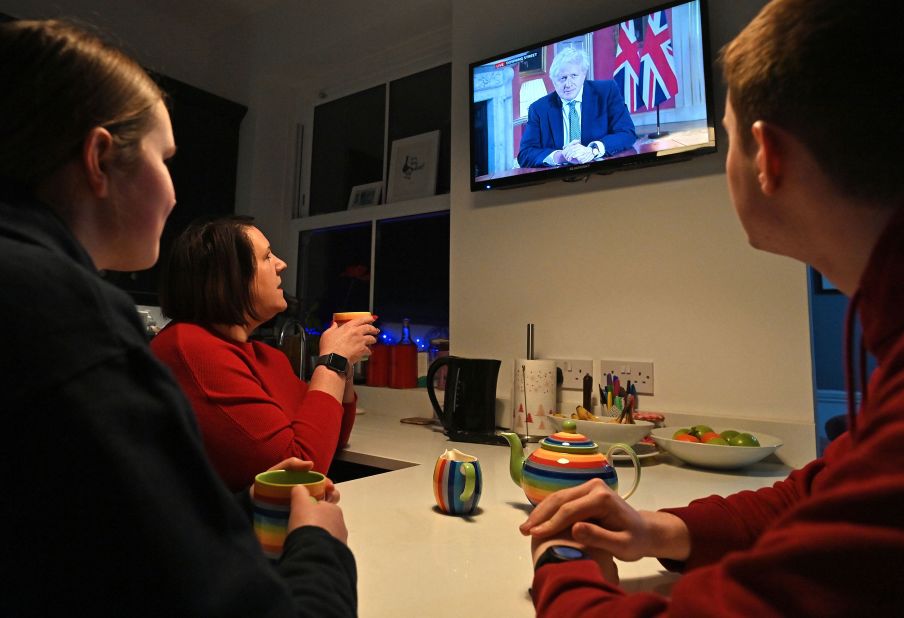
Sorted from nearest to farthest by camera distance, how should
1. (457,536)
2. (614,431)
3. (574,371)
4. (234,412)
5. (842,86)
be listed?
(842,86) < (457,536) < (234,412) < (614,431) < (574,371)

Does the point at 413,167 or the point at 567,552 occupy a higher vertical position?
the point at 413,167

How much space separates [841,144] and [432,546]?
0.71 metres

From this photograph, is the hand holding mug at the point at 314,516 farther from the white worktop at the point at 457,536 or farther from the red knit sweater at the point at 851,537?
the red knit sweater at the point at 851,537

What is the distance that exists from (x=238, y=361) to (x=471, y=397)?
2.71 ft

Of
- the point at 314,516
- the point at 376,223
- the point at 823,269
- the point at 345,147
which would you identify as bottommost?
the point at 314,516

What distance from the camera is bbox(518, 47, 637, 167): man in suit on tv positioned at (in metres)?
1.79

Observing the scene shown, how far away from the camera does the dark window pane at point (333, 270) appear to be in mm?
2928

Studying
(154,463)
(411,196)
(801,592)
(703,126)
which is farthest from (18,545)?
(411,196)

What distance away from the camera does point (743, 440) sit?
4.51 feet

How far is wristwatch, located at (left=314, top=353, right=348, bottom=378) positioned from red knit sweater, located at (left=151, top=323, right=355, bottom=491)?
218mm

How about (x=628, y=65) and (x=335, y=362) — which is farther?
(x=628, y=65)

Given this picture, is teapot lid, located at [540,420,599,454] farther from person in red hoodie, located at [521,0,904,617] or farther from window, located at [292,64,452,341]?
window, located at [292,64,452,341]

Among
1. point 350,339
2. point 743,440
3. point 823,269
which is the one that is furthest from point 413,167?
point 823,269

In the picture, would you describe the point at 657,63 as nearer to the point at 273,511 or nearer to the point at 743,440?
the point at 743,440
